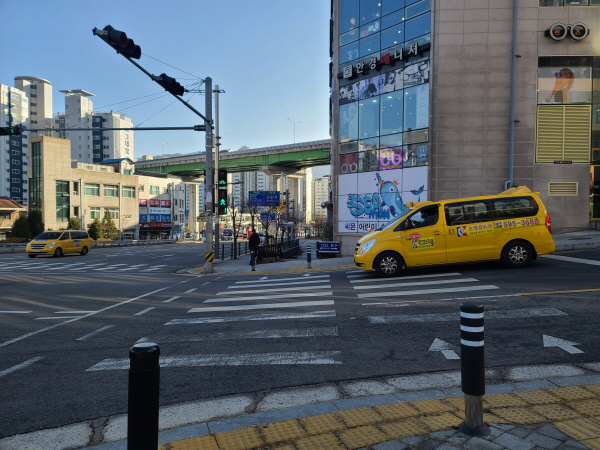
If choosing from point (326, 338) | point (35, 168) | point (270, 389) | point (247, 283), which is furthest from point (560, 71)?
point (35, 168)

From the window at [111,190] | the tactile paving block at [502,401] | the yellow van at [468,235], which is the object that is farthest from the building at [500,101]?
the window at [111,190]

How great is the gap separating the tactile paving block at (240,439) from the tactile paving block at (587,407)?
113 inches

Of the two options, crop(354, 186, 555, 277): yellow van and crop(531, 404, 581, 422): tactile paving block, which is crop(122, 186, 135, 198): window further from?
crop(531, 404, 581, 422): tactile paving block

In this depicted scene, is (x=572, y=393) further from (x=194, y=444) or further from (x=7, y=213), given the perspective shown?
(x=7, y=213)

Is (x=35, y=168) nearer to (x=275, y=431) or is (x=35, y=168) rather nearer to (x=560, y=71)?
(x=560, y=71)

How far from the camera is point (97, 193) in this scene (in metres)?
79.4

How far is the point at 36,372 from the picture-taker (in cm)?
549

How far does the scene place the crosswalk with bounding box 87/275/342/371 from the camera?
579 centimetres

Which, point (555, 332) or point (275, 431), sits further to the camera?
point (555, 332)

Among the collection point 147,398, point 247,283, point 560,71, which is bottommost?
point 247,283

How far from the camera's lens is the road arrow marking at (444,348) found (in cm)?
577

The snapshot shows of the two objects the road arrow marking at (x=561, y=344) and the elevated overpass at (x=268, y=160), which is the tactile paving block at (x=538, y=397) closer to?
the road arrow marking at (x=561, y=344)

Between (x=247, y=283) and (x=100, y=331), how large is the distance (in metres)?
6.96

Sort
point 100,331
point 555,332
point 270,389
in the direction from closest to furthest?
point 270,389, point 555,332, point 100,331
